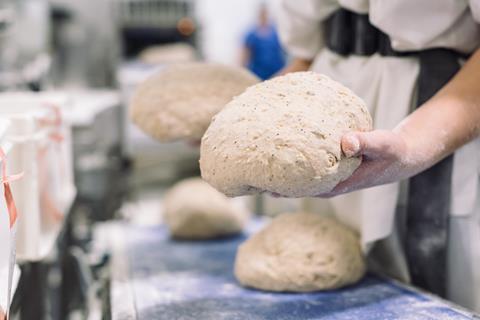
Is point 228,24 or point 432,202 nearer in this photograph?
point 432,202

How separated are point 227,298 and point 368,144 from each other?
0.46m

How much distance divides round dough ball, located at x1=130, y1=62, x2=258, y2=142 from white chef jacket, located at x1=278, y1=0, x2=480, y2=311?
0.77 ft

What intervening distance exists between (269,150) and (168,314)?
0.38 metres

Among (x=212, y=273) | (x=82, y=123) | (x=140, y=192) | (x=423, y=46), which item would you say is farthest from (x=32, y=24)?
(x=423, y=46)

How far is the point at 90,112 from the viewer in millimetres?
2438

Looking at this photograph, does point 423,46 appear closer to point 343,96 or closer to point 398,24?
point 398,24

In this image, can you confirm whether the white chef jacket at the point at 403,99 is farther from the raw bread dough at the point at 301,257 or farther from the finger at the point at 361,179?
the finger at the point at 361,179

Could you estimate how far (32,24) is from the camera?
3.95m

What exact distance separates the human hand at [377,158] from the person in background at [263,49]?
4105 millimetres

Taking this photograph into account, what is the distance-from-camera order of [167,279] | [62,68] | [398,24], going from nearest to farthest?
[398,24] → [167,279] → [62,68]

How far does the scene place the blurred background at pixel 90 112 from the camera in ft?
4.45

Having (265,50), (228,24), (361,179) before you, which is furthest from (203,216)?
(228,24)

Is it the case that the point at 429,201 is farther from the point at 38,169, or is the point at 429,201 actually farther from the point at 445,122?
the point at 38,169

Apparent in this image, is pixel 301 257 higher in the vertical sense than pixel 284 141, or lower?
lower
